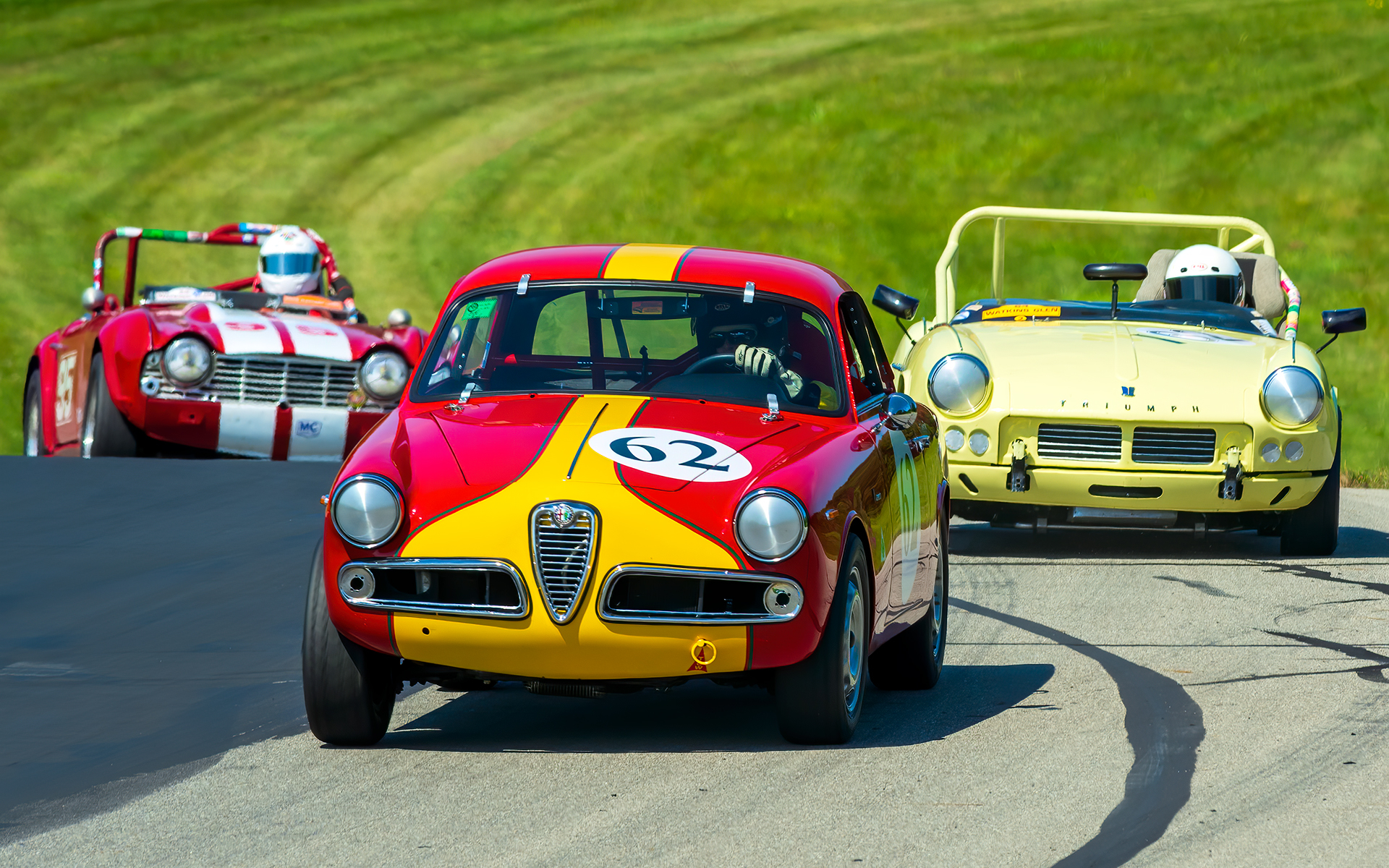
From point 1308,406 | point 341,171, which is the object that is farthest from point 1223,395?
point 341,171

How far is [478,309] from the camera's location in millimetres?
6500

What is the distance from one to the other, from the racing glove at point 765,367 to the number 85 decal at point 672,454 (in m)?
0.65

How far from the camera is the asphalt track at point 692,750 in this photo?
464cm

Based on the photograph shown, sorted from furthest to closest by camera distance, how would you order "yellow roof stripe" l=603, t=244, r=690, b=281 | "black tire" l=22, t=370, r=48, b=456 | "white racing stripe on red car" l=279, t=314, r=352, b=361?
"black tire" l=22, t=370, r=48, b=456, "white racing stripe on red car" l=279, t=314, r=352, b=361, "yellow roof stripe" l=603, t=244, r=690, b=281

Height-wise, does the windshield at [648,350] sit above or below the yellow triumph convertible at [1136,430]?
above

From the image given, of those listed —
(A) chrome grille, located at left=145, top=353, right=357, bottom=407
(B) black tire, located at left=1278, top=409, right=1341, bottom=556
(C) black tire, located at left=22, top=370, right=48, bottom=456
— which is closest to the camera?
(B) black tire, located at left=1278, top=409, right=1341, bottom=556

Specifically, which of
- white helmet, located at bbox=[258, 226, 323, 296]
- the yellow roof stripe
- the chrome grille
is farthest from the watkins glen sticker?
white helmet, located at bbox=[258, 226, 323, 296]

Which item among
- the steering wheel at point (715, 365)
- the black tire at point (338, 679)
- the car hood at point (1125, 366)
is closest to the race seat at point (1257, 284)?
the car hood at point (1125, 366)

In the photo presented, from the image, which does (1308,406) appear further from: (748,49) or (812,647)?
(748,49)

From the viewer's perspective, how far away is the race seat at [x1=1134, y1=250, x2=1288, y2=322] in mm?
12203

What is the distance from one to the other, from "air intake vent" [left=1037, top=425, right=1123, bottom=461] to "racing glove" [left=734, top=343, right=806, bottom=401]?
13.0 ft

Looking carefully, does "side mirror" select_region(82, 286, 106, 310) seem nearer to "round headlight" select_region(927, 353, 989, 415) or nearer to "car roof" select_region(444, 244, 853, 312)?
"round headlight" select_region(927, 353, 989, 415)

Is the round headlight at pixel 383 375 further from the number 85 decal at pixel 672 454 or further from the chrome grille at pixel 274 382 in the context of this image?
the number 85 decal at pixel 672 454

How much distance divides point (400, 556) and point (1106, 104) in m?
28.7
